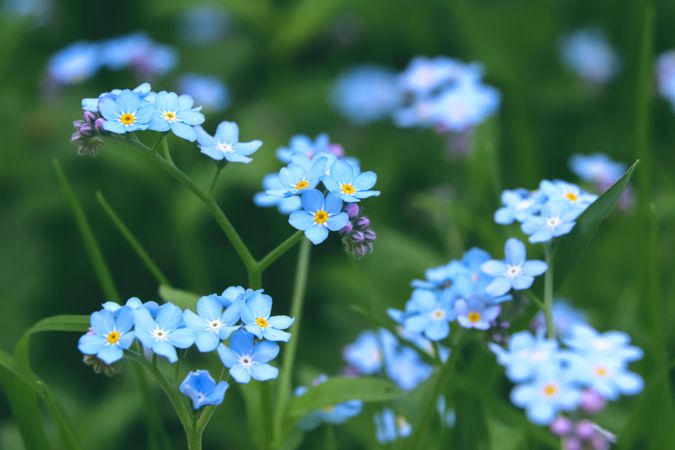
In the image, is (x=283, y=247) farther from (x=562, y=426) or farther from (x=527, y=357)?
(x=562, y=426)

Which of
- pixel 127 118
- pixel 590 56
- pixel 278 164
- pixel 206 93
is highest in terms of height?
pixel 590 56

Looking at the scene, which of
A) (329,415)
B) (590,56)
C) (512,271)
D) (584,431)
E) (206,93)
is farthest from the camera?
(590,56)

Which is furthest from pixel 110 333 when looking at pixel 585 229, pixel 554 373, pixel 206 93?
pixel 206 93

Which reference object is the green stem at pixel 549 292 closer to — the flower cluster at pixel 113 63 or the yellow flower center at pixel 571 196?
the yellow flower center at pixel 571 196

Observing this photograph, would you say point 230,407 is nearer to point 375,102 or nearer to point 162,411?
point 162,411

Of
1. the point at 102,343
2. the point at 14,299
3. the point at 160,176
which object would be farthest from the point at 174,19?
the point at 102,343

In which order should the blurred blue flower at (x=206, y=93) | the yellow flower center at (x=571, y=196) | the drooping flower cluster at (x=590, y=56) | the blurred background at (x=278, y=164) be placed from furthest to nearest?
1. the drooping flower cluster at (x=590, y=56)
2. the blurred blue flower at (x=206, y=93)
3. the blurred background at (x=278, y=164)
4. the yellow flower center at (x=571, y=196)

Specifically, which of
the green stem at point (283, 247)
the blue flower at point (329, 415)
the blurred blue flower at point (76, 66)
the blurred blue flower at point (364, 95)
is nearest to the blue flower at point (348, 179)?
the green stem at point (283, 247)
